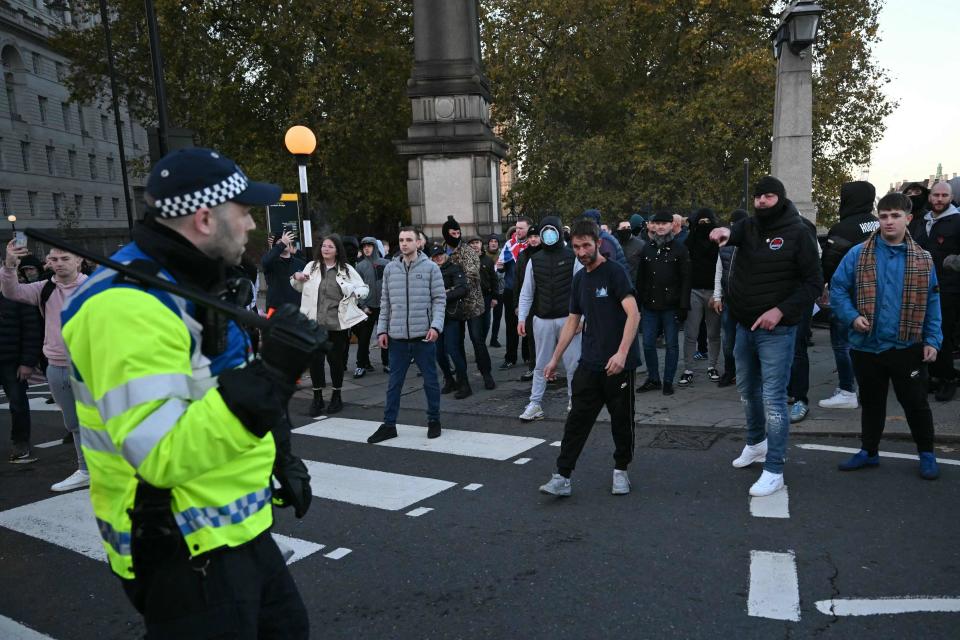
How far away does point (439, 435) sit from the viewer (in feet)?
24.3

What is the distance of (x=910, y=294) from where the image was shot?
5.32 m

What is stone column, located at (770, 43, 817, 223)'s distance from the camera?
32.4 ft

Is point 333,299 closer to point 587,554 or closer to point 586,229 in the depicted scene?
point 586,229

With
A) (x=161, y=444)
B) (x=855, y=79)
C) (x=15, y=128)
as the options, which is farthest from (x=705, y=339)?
(x=15, y=128)

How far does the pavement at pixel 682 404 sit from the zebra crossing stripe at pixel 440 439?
1.44ft

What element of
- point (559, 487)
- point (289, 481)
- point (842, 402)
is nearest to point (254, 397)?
point (289, 481)

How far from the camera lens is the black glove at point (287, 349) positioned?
6.15 feet

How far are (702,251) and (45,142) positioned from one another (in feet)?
187

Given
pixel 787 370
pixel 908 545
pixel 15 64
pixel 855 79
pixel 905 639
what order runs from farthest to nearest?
pixel 15 64
pixel 855 79
pixel 787 370
pixel 908 545
pixel 905 639

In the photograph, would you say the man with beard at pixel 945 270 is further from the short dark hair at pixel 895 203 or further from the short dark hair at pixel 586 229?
the short dark hair at pixel 586 229

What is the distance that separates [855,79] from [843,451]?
25.0 metres

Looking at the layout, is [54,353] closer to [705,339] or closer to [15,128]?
[705,339]

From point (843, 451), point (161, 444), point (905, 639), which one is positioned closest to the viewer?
point (161, 444)

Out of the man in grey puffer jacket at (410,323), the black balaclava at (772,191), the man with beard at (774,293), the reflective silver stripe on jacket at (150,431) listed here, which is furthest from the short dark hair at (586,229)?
the reflective silver stripe on jacket at (150,431)
